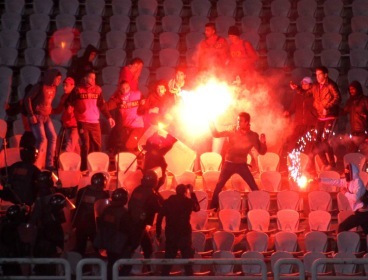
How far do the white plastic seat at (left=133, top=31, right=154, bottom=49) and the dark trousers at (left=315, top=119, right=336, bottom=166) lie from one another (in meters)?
4.26

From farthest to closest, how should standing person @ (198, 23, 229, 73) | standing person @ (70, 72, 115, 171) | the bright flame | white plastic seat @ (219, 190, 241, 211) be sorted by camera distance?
1. standing person @ (198, 23, 229, 73)
2. the bright flame
3. standing person @ (70, 72, 115, 171)
4. white plastic seat @ (219, 190, 241, 211)

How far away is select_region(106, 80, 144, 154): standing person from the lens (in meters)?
18.4

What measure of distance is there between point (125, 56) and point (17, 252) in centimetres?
768

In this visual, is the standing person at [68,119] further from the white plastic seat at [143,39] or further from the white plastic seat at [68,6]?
the white plastic seat at [68,6]

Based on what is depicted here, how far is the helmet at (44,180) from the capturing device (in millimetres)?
15008

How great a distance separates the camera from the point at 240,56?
19.4 metres

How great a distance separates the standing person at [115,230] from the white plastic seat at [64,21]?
7775mm

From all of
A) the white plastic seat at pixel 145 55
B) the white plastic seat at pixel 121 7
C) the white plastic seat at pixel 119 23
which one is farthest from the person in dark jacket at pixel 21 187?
the white plastic seat at pixel 121 7

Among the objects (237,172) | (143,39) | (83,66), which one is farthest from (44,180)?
(143,39)

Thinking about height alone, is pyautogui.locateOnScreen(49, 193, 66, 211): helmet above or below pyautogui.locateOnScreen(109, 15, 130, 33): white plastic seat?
below

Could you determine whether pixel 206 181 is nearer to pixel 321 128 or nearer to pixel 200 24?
pixel 321 128

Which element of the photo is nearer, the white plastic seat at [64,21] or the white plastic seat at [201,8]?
the white plastic seat at [64,21]

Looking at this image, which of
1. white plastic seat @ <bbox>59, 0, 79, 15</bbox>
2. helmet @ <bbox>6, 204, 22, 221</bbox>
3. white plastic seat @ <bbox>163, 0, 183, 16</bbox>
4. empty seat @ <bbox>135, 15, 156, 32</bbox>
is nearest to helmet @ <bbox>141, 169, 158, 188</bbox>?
helmet @ <bbox>6, 204, 22, 221</bbox>

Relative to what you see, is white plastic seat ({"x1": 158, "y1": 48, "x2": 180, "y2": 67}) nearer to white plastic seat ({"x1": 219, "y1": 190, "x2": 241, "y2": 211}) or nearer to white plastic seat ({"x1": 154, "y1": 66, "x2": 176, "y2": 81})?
white plastic seat ({"x1": 154, "y1": 66, "x2": 176, "y2": 81})
